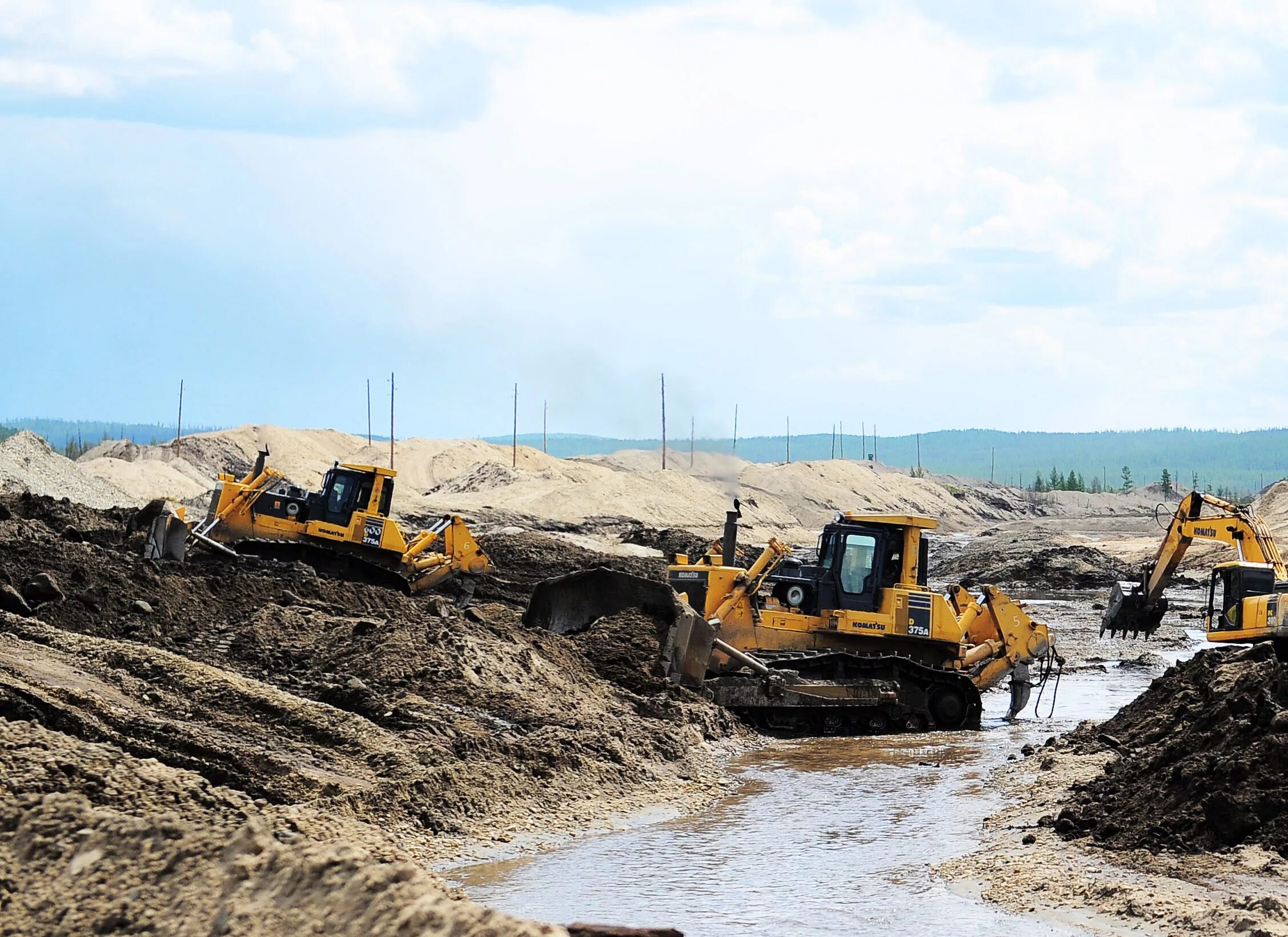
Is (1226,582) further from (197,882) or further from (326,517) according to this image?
(197,882)

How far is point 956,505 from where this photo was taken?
108m

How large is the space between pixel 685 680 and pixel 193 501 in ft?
115

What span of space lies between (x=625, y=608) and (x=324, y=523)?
8.56m

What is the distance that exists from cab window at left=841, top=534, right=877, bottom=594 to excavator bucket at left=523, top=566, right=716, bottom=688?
6.57 ft

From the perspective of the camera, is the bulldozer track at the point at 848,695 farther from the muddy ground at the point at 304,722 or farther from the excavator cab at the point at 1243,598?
the excavator cab at the point at 1243,598

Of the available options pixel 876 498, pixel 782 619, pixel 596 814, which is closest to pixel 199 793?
pixel 596 814

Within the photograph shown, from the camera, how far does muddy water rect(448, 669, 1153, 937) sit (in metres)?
9.01

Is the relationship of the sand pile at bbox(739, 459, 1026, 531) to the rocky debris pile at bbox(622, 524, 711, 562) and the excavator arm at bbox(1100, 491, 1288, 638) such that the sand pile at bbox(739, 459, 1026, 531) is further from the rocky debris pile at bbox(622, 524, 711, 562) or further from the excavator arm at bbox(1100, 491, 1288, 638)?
the excavator arm at bbox(1100, 491, 1288, 638)

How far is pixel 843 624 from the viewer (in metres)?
17.7

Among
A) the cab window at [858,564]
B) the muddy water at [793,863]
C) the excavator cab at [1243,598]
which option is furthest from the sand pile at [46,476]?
the muddy water at [793,863]

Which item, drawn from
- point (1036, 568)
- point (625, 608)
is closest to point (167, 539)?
point (625, 608)

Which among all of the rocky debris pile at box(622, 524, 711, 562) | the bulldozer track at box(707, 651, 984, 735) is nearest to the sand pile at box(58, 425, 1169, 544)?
the rocky debris pile at box(622, 524, 711, 562)

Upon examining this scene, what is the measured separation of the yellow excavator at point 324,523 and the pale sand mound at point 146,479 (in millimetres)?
28086

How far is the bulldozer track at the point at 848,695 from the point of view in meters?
16.8
